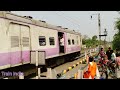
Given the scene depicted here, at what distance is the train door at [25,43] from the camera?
39.8 feet

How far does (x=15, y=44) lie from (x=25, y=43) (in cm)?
122

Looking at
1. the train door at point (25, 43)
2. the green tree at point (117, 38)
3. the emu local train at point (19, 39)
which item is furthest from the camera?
the green tree at point (117, 38)

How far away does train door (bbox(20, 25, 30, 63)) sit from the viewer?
39.8ft

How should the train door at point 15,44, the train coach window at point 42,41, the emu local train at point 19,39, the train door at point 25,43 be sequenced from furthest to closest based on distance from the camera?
1. the train coach window at point 42,41
2. the train door at point 25,43
3. the train door at point 15,44
4. the emu local train at point 19,39

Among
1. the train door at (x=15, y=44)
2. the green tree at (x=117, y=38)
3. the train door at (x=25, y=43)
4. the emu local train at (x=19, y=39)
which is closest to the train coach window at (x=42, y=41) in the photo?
the emu local train at (x=19, y=39)

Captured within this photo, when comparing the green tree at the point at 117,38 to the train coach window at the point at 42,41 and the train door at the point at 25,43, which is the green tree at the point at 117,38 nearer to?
the train coach window at the point at 42,41

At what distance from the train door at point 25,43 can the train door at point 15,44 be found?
0.41 m

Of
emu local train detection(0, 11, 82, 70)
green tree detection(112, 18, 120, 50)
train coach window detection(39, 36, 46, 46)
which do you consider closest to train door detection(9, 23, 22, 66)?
emu local train detection(0, 11, 82, 70)

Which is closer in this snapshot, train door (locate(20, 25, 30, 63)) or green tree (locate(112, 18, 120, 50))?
train door (locate(20, 25, 30, 63))

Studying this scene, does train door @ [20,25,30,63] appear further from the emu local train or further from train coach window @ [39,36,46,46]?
train coach window @ [39,36,46,46]

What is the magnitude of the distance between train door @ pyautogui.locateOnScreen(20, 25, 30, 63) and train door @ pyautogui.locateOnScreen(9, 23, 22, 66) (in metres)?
0.41
